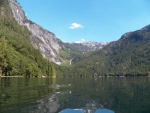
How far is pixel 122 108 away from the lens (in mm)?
25656

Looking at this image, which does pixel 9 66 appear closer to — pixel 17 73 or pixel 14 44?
pixel 17 73

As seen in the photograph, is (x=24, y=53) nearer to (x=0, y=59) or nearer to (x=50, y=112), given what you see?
(x=0, y=59)

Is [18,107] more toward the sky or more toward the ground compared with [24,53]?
more toward the ground

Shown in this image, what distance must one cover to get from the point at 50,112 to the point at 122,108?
29.6 ft

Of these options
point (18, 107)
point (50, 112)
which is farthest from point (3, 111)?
point (50, 112)

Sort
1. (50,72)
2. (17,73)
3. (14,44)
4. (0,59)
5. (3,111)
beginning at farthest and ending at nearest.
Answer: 1. (50,72)
2. (14,44)
3. (17,73)
4. (0,59)
5. (3,111)

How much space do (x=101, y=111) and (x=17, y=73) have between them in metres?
111

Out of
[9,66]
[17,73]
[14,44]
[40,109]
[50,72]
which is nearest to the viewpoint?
[40,109]

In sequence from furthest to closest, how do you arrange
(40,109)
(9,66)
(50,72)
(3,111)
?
1. (50,72)
2. (9,66)
3. (40,109)
4. (3,111)

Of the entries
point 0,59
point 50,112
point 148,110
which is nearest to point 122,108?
point 148,110

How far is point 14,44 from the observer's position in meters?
171

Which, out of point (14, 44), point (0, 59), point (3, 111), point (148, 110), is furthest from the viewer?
point (14, 44)

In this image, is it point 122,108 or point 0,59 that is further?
point 0,59

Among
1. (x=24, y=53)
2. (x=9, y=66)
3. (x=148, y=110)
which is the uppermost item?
(x=24, y=53)
